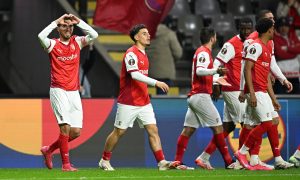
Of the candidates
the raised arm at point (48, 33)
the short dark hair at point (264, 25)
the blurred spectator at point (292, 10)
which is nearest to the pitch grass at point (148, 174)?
the raised arm at point (48, 33)

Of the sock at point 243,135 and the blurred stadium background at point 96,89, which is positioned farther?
the blurred stadium background at point 96,89

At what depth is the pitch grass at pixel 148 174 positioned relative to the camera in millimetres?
16484

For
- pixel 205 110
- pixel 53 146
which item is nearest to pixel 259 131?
pixel 205 110

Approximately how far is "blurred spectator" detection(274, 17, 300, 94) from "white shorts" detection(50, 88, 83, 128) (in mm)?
5639

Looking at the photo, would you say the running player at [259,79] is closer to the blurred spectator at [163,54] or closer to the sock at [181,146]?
the sock at [181,146]

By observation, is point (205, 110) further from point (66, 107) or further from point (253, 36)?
point (66, 107)

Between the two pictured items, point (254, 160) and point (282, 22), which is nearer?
point (254, 160)

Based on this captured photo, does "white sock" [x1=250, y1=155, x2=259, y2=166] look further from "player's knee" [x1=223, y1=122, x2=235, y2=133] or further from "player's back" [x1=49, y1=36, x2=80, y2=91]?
"player's back" [x1=49, y1=36, x2=80, y2=91]

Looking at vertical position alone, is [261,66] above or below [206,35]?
below

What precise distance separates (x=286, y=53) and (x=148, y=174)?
5989 mm

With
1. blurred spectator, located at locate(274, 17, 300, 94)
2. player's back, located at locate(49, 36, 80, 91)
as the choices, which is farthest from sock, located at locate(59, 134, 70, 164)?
blurred spectator, located at locate(274, 17, 300, 94)

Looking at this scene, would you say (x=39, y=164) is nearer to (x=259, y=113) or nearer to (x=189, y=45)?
(x=259, y=113)

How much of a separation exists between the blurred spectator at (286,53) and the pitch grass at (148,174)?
14.7 ft

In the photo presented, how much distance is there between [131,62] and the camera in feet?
58.0
